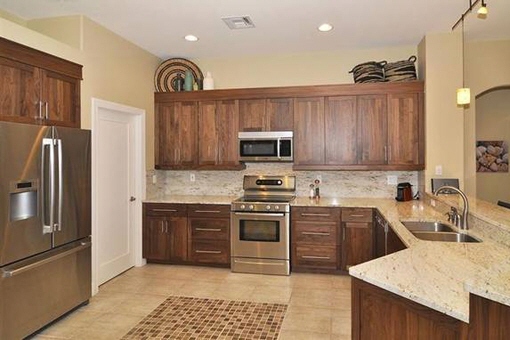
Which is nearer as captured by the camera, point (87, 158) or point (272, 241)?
point (87, 158)

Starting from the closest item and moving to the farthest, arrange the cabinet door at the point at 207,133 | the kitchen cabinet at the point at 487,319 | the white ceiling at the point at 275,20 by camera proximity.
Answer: the kitchen cabinet at the point at 487,319 < the white ceiling at the point at 275,20 < the cabinet door at the point at 207,133

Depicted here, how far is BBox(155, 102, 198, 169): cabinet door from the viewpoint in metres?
5.01

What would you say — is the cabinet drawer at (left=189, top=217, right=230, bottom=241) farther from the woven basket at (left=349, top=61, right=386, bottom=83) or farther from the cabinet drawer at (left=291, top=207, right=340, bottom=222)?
the woven basket at (left=349, top=61, right=386, bottom=83)

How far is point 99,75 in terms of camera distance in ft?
12.6

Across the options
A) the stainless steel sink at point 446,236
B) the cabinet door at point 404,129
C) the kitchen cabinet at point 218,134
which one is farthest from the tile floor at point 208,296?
the cabinet door at point 404,129

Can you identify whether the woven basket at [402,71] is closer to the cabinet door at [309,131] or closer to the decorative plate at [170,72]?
the cabinet door at [309,131]

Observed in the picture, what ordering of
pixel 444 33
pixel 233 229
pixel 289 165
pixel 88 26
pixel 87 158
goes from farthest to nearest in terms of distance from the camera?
pixel 289 165 → pixel 233 229 → pixel 444 33 → pixel 88 26 → pixel 87 158

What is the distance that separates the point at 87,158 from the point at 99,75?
3.27ft

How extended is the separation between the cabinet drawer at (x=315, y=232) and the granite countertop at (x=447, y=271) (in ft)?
4.84

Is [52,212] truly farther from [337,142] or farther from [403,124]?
[403,124]

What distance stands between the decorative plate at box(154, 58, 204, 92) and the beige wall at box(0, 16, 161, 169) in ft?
1.33

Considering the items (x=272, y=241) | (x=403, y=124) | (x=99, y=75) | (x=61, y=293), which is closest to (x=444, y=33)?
(x=403, y=124)

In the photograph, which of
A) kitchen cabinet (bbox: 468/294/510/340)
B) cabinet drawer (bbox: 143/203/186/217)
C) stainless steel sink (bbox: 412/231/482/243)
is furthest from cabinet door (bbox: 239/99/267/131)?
kitchen cabinet (bbox: 468/294/510/340)

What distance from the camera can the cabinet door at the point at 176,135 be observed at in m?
5.01
